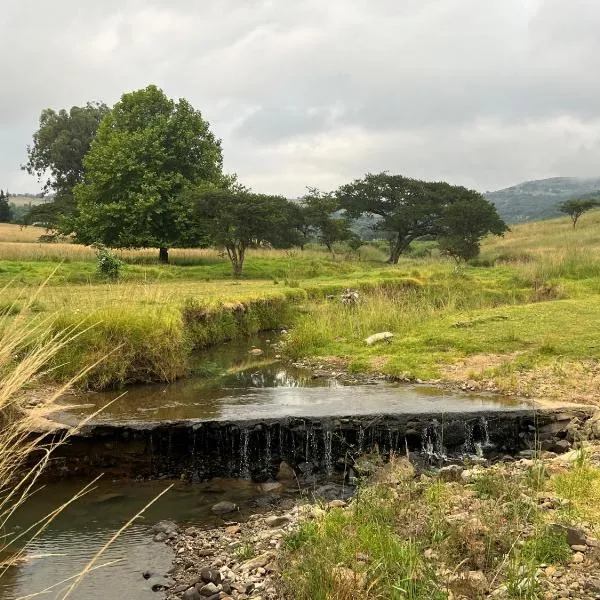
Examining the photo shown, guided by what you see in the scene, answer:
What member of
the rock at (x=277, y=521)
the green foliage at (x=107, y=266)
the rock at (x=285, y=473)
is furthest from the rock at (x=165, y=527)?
the green foliage at (x=107, y=266)

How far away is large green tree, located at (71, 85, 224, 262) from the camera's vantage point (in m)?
31.4

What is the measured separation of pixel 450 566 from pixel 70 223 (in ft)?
117

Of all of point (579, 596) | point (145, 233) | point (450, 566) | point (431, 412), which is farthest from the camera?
point (145, 233)

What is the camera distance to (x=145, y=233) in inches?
1227

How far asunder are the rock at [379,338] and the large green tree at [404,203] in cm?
2546

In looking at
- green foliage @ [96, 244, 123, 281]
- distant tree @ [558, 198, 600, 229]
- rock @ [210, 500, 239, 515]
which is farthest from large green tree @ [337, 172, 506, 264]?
rock @ [210, 500, 239, 515]

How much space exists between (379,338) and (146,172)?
20.5m

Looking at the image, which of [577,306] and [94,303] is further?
[577,306]

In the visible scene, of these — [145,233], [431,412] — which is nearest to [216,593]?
[431,412]

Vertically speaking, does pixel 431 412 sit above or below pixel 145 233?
Answer: below

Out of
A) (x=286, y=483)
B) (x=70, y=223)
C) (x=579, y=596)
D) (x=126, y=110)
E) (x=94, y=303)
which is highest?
(x=126, y=110)

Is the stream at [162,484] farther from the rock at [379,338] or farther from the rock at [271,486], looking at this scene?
the rock at [379,338]

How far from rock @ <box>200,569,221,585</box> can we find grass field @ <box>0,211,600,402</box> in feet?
8.30

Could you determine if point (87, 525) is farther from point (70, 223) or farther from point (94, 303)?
point (70, 223)
